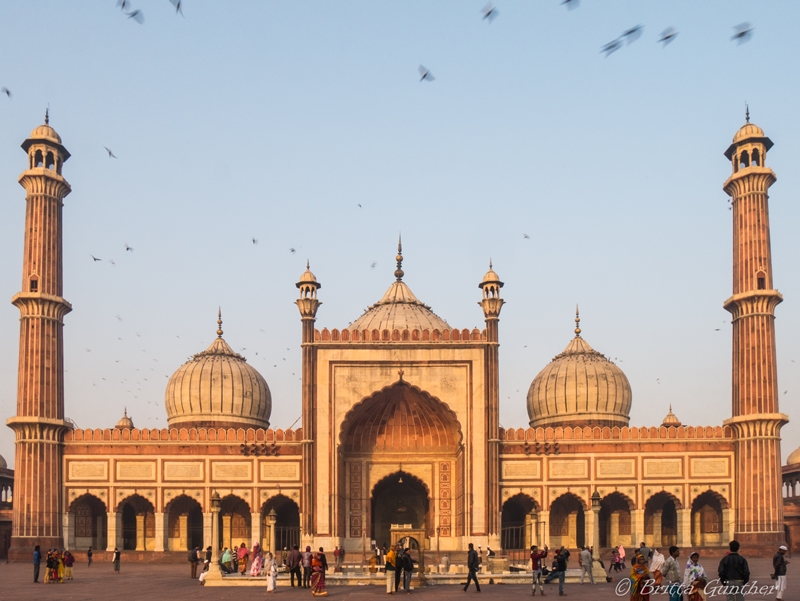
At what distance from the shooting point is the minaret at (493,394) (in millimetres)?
40531

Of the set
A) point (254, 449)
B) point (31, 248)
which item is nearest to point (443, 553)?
point (254, 449)

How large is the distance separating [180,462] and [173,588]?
650 inches

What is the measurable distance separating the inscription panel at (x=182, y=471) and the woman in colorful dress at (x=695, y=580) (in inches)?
1177

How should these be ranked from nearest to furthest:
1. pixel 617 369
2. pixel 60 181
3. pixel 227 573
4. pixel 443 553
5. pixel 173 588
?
pixel 173 588 → pixel 227 573 → pixel 443 553 → pixel 60 181 → pixel 617 369

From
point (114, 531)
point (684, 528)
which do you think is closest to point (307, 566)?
point (114, 531)

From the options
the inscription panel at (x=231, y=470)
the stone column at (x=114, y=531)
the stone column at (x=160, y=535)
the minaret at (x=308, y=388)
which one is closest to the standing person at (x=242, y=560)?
the minaret at (x=308, y=388)

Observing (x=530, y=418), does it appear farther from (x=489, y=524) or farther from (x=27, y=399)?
(x=27, y=399)

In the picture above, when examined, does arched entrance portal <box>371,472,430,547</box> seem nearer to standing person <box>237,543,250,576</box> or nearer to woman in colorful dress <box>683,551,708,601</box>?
standing person <box>237,543,250,576</box>

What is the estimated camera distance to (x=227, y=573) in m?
29.8

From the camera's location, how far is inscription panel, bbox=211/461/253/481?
4188cm

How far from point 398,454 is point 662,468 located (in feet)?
34.5

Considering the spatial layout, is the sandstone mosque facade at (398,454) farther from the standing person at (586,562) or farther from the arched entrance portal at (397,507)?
the standing person at (586,562)

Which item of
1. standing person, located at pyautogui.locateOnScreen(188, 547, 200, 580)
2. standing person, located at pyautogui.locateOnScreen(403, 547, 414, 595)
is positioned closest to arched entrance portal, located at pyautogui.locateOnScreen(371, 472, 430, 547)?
standing person, located at pyautogui.locateOnScreen(188, 547, 200, 580)

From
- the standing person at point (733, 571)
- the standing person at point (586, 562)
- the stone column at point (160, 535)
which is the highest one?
the standing person at point (733, 571)
